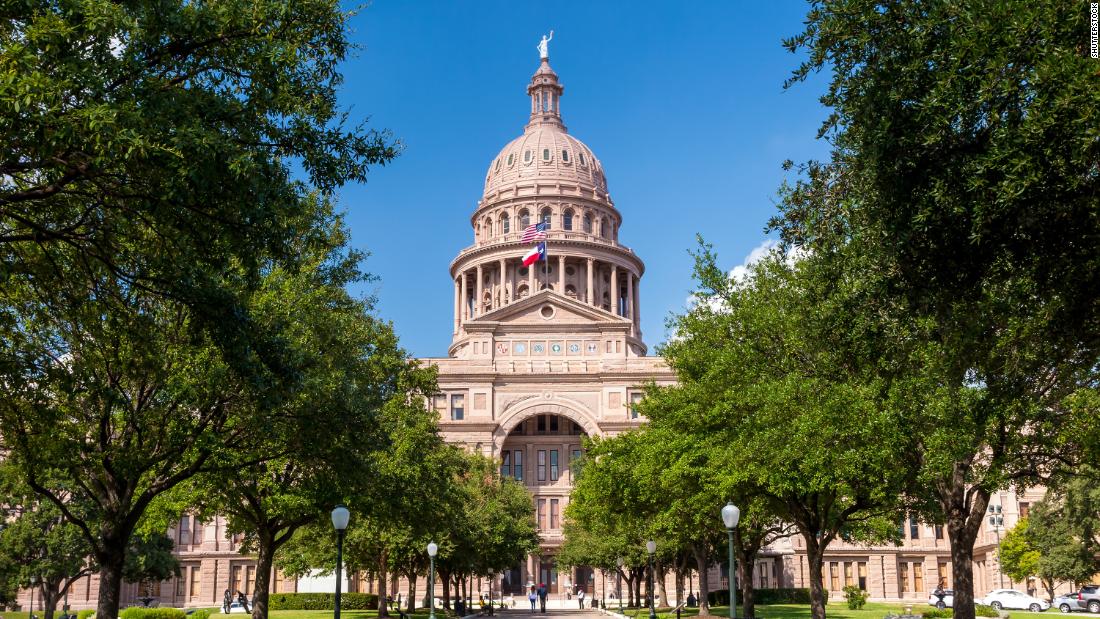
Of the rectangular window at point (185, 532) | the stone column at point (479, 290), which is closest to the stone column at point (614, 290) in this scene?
the stone column at point (479, 290)

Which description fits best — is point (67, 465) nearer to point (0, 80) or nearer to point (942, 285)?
point (0, 80)

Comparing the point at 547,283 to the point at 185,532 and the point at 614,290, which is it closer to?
the point at 614,290

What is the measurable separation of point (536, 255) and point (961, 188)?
314 feet

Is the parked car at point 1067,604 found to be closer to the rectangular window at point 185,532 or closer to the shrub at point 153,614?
the shrub at point 153,614

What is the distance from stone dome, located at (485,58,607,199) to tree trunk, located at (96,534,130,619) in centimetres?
9938

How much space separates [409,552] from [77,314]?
32.9m

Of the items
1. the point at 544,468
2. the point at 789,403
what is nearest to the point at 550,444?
the point at 544,468

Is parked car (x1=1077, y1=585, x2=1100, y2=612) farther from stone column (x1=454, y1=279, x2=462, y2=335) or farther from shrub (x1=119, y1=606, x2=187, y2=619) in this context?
stone column (x1=454, y1=279, x2=462, y2=335)

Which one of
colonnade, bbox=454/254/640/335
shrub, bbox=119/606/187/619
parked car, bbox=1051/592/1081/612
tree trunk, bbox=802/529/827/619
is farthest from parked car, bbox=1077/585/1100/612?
colonnade, bbox=454/254/640/335

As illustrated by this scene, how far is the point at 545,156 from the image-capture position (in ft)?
411

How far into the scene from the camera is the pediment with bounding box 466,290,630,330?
322 feet

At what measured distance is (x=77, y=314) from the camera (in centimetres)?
1770

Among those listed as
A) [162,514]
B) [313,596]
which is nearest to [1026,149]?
[162,514]

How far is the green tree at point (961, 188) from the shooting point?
12305mm
